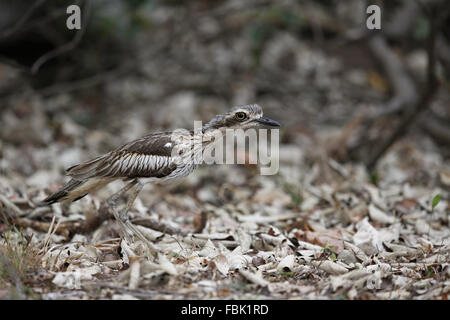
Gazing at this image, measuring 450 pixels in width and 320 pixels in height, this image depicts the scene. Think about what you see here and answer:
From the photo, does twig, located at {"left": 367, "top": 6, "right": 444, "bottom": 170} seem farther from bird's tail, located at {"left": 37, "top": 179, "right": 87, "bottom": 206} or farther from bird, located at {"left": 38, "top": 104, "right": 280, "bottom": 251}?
bird's tail, located at {"left": 37, "top": 179, "right": 87, "bottom": 206}

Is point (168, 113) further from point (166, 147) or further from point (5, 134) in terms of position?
point (166, 147)

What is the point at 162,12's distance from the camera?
40.7ft

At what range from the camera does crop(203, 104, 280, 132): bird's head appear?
5.43 meters

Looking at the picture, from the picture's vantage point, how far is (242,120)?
5469mm

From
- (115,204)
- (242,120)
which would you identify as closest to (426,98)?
(242,120)

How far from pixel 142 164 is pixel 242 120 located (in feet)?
3.46

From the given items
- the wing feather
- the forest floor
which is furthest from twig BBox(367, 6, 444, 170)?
the wing feather

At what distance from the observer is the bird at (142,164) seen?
519cm

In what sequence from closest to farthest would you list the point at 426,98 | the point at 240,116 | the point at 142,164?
the point at 142,164 → the point at 240,116 → the point at 426,98

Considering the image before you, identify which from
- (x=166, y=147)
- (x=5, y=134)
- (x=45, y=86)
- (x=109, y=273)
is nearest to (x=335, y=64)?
(x=45, y=86)

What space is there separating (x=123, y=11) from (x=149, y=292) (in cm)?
727

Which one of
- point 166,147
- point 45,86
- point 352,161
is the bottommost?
point 166,147

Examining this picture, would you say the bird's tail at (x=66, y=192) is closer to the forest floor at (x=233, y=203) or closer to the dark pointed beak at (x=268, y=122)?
the forest floor at (x=233, y=203)

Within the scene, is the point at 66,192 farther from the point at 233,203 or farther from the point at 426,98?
the point at 426,98
